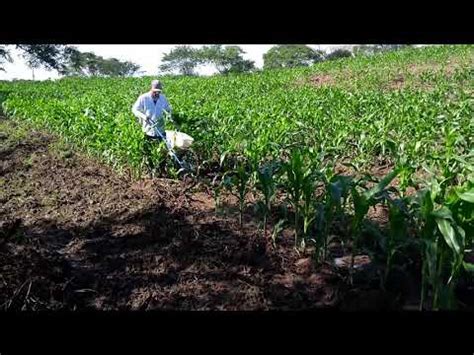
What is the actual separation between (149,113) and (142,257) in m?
2.79

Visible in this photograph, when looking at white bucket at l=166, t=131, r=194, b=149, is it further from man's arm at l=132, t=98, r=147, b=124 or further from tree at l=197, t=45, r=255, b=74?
tree at l=197, t=45, r=255, b=74

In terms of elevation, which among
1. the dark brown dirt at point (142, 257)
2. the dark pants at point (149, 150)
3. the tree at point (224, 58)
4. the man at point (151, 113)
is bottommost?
the dark brown dirt at point (142, 257)

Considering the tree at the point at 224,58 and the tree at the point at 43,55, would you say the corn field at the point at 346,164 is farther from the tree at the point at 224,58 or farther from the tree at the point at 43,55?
the tree at the point at 224,58

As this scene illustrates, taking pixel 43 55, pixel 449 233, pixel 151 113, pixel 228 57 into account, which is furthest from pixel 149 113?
pixel 228 57

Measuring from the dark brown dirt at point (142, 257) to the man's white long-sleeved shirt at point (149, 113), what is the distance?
69 cm

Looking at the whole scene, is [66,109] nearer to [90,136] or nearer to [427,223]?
[90,136]

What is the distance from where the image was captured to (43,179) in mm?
6262

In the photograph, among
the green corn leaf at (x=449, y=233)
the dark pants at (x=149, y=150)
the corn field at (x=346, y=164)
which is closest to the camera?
the green corn leaf at (x=449, y=233)

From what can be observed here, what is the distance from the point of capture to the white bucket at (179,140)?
5.59 meters

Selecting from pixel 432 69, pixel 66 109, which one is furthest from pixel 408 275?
pixel 432 69

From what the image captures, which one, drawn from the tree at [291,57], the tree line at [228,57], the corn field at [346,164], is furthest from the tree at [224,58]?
the corn field at [346,164]

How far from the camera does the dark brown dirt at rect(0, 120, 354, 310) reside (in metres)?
2.94
